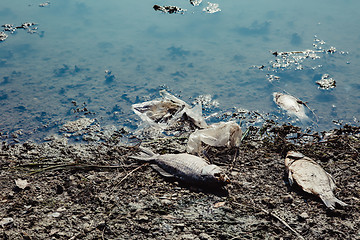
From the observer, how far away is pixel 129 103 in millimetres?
5027

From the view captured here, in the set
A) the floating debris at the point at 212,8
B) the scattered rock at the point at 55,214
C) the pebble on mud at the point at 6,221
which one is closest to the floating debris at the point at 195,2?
the floating debris at the point at 212,8

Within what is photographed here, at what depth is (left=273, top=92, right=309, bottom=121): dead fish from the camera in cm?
479

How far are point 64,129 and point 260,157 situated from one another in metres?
2.86

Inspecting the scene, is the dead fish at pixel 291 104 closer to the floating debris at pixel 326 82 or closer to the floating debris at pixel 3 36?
the floating debris at pixel 326 82

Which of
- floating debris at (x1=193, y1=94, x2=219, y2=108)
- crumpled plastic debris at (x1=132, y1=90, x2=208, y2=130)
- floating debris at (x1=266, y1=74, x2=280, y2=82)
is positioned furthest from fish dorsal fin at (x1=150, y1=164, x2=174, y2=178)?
floating debris at (x1=266, y1=74, x2=280, y2=82)

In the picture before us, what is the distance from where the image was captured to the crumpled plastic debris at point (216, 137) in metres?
3.73

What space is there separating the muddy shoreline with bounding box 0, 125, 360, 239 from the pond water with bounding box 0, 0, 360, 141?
855mm

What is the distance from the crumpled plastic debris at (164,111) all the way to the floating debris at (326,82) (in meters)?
2.64

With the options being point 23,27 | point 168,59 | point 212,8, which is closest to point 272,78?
point 168,59

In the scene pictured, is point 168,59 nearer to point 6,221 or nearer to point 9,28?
point 9,28

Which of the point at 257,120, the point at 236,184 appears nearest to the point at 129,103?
the point at 257,120

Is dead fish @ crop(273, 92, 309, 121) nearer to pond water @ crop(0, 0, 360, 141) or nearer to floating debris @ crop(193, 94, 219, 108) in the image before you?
pond water @ crop(0, 0, 360, 141)

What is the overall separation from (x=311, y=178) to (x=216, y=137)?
1.18m

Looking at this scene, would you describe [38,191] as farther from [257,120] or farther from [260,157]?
[257,120]
